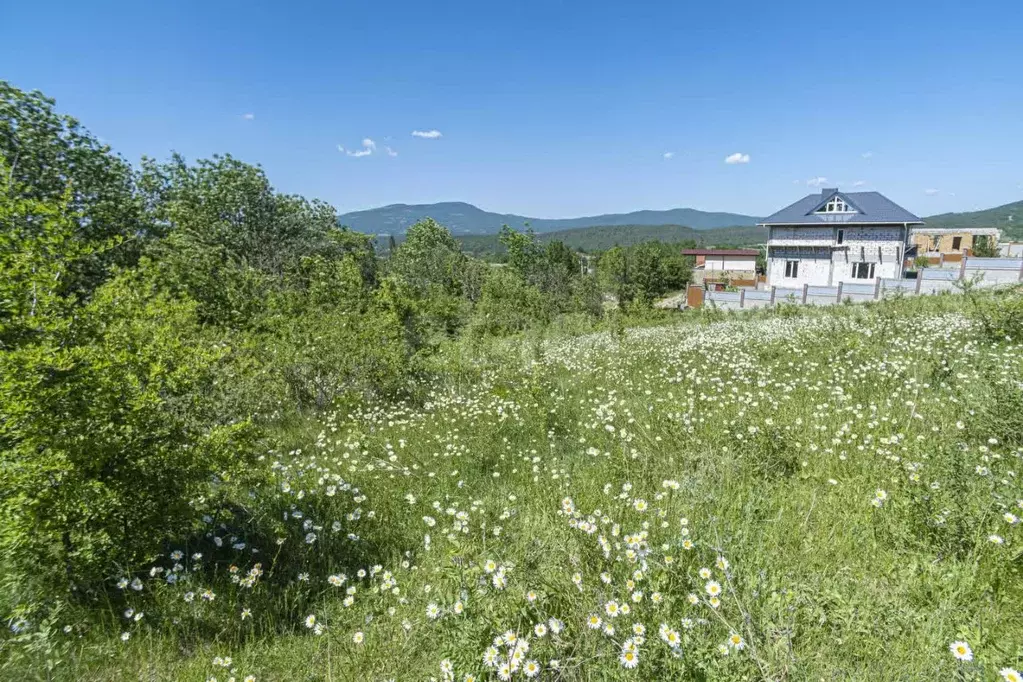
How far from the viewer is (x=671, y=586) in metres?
2.67

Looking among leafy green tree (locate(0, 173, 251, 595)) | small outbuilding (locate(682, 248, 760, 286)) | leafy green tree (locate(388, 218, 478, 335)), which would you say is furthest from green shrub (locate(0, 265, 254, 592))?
small outbuilding (locate(682, 248, 760, 286))

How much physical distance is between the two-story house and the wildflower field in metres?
38.5

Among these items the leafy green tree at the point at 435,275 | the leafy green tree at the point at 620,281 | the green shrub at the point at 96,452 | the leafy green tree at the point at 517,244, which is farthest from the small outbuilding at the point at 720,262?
the green shrub at the point at 96,452

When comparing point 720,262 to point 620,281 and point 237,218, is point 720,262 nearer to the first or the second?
point 620,281

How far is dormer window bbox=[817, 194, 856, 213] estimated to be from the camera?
126 ft

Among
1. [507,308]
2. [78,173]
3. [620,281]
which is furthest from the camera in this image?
[620,281]

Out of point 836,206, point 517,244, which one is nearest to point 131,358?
point 836,206

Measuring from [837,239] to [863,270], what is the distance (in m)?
3.26

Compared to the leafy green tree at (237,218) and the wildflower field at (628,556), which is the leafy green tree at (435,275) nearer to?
the leafy green tree at (237,218)

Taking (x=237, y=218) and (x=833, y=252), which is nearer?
(x=237, y=218)

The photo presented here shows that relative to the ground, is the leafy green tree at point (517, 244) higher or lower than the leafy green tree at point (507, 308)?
higher

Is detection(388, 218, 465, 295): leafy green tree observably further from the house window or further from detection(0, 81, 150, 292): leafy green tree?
the house window

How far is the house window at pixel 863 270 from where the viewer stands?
38.2 meters

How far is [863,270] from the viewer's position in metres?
38.5
